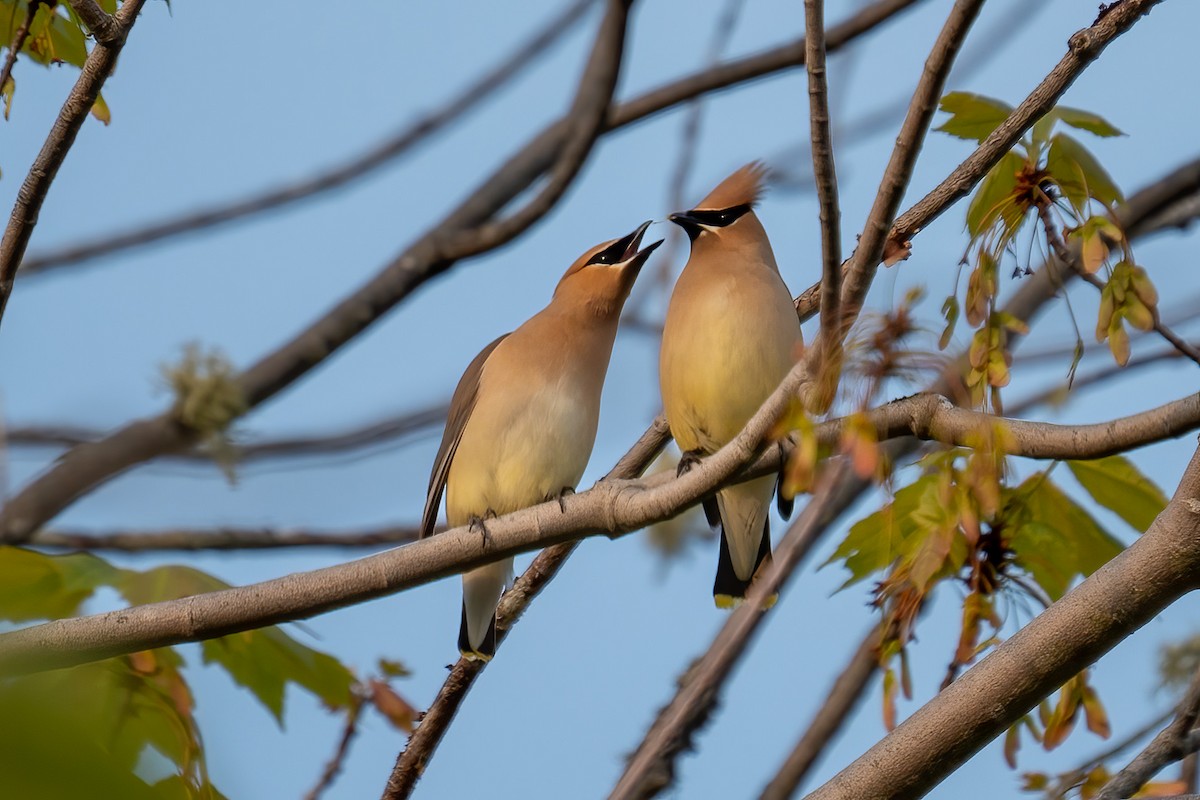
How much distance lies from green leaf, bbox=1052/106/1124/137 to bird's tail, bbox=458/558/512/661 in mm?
1980

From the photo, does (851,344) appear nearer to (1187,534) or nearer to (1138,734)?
(1187,534)

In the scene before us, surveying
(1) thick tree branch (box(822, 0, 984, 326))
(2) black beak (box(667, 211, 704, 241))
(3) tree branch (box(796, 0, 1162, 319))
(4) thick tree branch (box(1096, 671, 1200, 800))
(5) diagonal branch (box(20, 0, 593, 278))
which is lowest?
(4) thick tree branch (box(1096, 671, 1200, 800))

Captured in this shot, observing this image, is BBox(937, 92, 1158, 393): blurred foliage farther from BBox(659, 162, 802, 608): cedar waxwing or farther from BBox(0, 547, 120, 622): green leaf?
BBox(0, 547, 120, 622): green leaf

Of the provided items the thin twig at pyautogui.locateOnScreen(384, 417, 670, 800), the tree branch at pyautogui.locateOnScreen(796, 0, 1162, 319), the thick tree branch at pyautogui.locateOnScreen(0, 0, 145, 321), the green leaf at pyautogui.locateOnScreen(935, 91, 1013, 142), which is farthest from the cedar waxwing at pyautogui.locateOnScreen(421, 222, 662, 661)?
the thick tree branch at pyautogui.locateOnScreen(0, 0, 145, 321)

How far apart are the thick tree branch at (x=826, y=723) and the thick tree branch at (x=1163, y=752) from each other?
1983mm

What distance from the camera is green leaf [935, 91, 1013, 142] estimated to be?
3342mm

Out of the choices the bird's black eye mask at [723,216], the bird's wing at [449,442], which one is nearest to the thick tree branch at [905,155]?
the bird's black eye mask at [723,216]

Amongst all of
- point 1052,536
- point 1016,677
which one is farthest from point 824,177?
point 1052,536

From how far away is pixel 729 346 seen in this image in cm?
407

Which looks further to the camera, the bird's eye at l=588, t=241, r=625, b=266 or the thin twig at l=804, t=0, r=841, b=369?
the bird's eye at l=588, t=241, r=625, b=266

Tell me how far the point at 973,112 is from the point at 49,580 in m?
2.32

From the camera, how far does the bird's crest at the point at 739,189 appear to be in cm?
466

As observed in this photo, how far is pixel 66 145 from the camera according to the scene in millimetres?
2643

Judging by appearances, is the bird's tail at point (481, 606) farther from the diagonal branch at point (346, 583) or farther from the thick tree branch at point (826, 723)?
the diagonal branch at point (346, 583)
